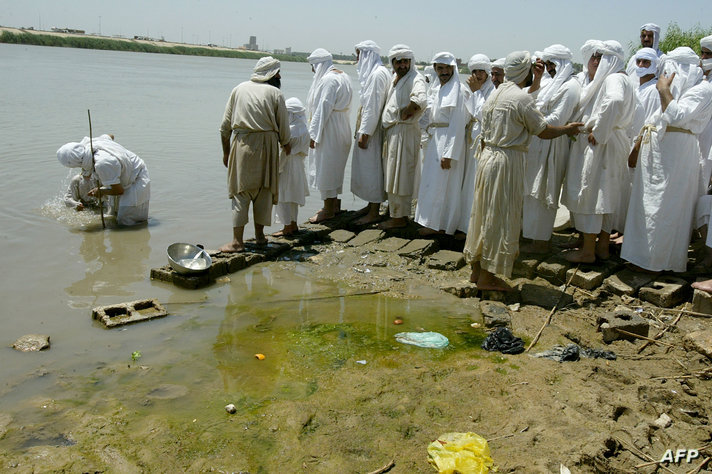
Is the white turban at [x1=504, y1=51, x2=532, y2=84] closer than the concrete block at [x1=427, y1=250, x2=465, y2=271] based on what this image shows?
Yes

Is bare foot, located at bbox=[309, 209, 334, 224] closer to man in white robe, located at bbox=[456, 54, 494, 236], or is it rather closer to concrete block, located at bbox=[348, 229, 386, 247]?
concrete block, located at bbox=[348, 229, 386, 247]

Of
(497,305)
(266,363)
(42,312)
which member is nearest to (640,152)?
(497,305)

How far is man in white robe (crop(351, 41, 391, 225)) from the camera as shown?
7.30 meters

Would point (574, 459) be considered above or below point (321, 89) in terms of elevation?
below

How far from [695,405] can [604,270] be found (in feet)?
7.24

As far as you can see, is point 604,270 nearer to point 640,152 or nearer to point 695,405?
point 640,152

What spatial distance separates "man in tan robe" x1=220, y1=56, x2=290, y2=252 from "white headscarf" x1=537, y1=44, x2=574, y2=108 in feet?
8.61

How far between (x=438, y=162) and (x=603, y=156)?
1.70 meters

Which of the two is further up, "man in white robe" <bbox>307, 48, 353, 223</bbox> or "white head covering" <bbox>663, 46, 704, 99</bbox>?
"white head covering" <bbox>663, 46, 704, 99</bbox>

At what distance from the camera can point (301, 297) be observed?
5766mm

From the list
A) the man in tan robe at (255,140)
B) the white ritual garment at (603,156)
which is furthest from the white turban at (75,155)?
the white ritual garment at (603,156)

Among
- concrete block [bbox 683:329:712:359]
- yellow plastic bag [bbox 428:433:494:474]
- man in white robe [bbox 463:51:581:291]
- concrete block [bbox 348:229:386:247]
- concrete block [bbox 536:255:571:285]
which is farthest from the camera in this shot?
concrete block [bbox 348:229:386:247]

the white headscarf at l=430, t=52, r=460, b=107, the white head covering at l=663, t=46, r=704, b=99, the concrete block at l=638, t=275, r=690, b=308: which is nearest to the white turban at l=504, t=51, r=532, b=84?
the white headscarf at l=430, t=52, r=460, b=107

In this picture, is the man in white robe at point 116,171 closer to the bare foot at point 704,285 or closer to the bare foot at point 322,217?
the bare foot at point 322,217
